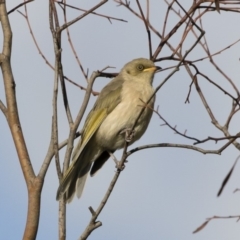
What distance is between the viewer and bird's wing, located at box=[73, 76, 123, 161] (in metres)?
7.19

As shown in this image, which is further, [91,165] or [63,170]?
[91,165]

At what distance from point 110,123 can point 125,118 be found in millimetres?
240

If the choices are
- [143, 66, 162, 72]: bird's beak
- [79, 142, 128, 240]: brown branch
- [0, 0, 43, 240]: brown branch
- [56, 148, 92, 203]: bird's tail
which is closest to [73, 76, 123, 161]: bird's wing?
[56, 148, 92, 203]: bird's tail

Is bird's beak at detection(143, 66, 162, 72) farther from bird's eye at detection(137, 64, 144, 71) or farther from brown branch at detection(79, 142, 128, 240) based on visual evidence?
brown branch at detection(79, 142, 128, 240)

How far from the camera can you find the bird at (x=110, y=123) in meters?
6.92

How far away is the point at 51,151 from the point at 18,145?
0.24 m

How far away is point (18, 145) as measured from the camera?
4402 mm

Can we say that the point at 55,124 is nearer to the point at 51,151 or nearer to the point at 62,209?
the point at 51,151

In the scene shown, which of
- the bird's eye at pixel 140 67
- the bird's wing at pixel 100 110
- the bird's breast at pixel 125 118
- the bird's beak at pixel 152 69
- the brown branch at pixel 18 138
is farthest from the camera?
the bird's eye at pixel 140 67

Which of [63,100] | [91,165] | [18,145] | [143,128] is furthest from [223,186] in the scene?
[91,165]

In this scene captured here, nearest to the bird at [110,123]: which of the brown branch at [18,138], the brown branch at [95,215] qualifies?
the brown branch at [18,138]

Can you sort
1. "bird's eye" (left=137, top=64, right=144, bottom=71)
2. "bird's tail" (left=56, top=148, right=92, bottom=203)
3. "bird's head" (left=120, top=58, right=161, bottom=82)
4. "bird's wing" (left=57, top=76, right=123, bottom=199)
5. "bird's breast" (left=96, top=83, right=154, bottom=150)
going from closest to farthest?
1. "bird's tail" (left=56, top=148, right=92, bottom=203)
2. "bird's breast" (left=96, top=83, right=154, bottom=150)
3. "bird's wing" (left=57, top=76, right=123, bottom=199)
4. "bird's head" (left=120, top=58, right=161, bottom=82)
5. "bird's eye" (left=137, top=64, right=144, bottom=71)

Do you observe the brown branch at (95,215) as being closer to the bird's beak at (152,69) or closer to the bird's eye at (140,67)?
the bird's beak at (152,69)

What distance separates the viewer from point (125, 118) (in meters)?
6.98
